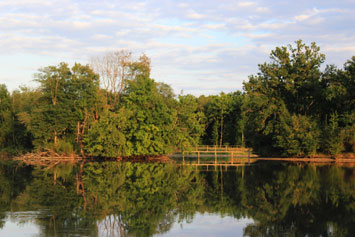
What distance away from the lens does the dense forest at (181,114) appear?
46375 mm

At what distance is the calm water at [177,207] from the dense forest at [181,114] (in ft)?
67.5

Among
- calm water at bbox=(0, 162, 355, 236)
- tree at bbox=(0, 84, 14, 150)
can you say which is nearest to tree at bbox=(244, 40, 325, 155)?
calm water at bbox=(0, 162, 355, 236)

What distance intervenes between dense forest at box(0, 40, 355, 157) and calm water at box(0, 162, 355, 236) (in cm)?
2058

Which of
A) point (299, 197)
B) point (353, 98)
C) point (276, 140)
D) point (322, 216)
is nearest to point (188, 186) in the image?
point (299, 197)

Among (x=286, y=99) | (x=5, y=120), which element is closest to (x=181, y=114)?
(x=286, y=99)

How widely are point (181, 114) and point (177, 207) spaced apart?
3328cm

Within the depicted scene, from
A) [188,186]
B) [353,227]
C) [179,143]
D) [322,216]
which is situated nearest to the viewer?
[353,227]

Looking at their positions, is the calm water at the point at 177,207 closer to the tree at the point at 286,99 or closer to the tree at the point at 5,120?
the tree at the point at 286,99

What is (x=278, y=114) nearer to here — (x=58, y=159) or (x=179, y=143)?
(x=179, y=143)

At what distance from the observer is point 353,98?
4853cm

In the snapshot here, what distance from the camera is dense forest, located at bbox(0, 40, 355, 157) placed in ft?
152

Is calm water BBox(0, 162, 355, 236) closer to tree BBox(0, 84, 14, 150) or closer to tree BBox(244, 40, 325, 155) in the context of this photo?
tree BBox(244, 40, 325, 155)

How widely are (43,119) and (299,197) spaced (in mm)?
37632

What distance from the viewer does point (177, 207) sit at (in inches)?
650
